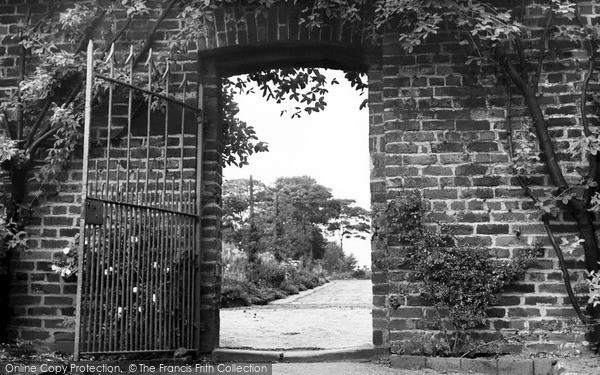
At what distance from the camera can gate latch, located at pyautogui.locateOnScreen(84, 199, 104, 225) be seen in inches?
158

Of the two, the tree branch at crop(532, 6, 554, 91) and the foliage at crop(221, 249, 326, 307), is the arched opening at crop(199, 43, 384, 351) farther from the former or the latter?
the foliage at crop(221, 249, 326, 307)

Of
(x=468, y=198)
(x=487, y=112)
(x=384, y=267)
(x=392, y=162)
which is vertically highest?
(x=487, y=112)

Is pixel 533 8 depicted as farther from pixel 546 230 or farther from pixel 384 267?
pixel 384 267

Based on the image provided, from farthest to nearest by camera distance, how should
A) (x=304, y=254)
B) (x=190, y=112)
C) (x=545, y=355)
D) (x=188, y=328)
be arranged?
(x=304, y=254), (x=190, y=112), (x=188, y=328), (x=545, y=355)

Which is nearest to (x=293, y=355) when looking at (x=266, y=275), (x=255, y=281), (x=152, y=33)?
(x=152, y=33)

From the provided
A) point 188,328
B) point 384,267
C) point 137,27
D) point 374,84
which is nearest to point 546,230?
point 384,267

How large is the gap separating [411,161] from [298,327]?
3.42 metres

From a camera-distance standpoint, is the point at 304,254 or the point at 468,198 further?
the point at 304,254

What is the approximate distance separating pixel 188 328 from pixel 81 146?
5.88ft

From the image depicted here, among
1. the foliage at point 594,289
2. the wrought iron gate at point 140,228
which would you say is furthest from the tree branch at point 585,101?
the wrought iron gate at point 140,228

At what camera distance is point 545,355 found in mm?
4398

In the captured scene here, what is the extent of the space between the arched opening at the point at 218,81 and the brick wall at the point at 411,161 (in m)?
0.01

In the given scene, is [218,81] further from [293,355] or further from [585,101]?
[585,101]

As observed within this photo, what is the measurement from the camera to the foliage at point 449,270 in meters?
4.43
